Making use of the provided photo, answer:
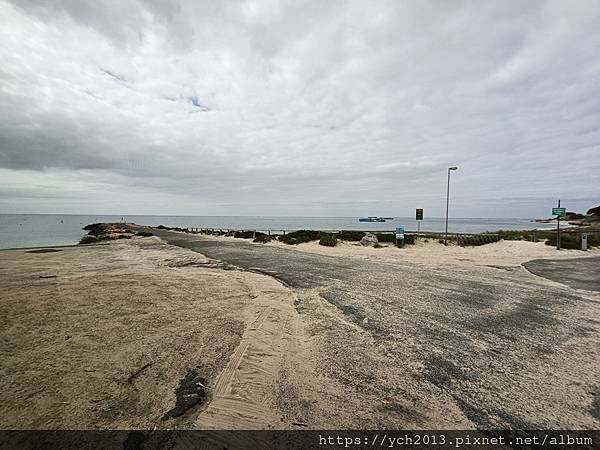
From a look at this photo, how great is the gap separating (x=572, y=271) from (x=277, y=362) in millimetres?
13636

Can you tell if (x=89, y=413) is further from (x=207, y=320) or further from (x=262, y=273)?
(x=262, y=273)

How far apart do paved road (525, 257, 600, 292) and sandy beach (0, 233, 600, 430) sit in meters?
2.53

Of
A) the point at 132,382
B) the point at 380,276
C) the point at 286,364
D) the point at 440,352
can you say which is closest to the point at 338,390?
the point at 286,364

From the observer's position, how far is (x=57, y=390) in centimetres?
322

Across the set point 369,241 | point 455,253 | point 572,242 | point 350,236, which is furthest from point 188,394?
point 572,242

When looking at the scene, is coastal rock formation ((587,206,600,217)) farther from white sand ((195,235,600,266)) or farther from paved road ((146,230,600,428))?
paved road ((146,230,600,428))

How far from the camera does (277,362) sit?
3.93 meters

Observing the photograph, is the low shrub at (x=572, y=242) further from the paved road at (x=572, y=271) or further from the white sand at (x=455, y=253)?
the paved road at (x=572, y=271)

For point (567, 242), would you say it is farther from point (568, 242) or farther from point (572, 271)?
point (572, 271)

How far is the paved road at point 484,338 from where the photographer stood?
3.05 m

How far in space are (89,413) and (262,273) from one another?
772 cm

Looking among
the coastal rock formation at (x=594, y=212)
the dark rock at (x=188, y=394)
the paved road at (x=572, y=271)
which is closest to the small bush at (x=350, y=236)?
the paved road at (x=572, y=271)

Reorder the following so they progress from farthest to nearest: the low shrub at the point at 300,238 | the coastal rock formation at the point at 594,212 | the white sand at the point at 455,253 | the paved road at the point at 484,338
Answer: the coastal rock formation at the point at 594,212 → the low shrub at the point at 300,238 → the white sand at the point at 455,253 → the paved road at the point at 484,338

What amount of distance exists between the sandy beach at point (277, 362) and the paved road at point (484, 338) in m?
0.02
